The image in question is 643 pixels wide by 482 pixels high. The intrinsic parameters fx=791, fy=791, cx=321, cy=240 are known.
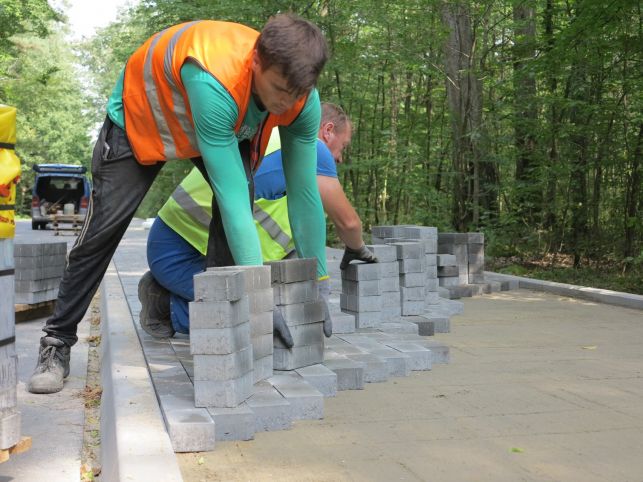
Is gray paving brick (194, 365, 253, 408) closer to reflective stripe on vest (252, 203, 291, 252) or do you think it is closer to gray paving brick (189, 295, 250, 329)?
gray paving brick (189, 295, 250, 329)

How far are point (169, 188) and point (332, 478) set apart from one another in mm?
30302

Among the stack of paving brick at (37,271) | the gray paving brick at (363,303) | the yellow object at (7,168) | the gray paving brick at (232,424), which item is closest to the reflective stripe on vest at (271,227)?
the gray paving brick at (363,303)

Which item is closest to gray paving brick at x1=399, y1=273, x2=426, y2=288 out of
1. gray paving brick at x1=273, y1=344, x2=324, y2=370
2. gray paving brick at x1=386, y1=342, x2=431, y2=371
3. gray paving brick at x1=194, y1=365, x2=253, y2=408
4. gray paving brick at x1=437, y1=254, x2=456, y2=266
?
gray paving brick at x1=386, y1=342, x2=431, y2=371

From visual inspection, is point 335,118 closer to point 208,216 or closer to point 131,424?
point 208,216

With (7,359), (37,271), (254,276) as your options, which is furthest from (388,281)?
(7,359)

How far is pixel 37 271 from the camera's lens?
6.58m

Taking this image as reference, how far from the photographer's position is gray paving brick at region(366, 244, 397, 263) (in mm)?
5293

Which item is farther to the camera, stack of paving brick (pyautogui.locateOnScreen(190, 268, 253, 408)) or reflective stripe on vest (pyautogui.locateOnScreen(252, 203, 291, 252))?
reflective stripe on vest (pyautogui.locateOnScreen(252, 203, 291, 252))

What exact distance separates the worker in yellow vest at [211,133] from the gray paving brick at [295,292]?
0.25 meters

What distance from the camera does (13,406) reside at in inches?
92.9

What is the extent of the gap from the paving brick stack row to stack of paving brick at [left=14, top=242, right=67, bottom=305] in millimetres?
4247

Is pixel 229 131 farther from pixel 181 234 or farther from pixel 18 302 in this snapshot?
pixel 18 302

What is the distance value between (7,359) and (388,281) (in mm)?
3237

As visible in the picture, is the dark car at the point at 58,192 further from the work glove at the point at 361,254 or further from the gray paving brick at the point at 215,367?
the gray paving brick at the point at 215,367
